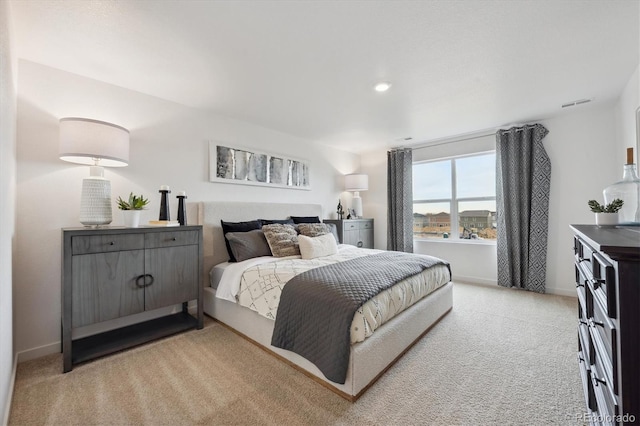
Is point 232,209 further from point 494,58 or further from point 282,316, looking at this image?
point 494,58

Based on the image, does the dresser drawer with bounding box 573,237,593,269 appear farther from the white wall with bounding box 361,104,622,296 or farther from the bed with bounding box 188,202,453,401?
the white wall with bounding box 361,104,622,296

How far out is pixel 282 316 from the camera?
1.85 m

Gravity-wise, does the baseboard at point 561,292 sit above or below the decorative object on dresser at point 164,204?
below

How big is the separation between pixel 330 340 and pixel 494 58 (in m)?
2.45

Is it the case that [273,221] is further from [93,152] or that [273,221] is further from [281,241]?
[93,152]

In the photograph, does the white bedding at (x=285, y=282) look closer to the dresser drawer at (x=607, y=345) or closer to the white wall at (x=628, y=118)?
the dresser drawer at (x=607, y=345)

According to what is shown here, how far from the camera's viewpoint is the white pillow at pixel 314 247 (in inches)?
109

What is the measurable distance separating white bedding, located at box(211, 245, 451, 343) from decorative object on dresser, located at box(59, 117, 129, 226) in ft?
3.82

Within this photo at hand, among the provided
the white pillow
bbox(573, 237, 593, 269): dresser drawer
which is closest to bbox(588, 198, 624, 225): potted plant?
bbox(573, 237, 593, 269): dresser drawer

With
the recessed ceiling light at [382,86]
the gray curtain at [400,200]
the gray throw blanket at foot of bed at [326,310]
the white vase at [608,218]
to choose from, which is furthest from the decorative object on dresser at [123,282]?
the gray curtain at [400,200]

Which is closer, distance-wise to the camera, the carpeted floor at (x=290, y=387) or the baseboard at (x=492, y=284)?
the carpeted floor at (x=290, y=387)

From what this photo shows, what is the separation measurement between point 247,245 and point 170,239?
73 centimetres

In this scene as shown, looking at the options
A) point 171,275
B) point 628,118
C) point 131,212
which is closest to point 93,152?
point 131,212

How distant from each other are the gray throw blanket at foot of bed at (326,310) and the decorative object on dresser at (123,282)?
116 centimetres
